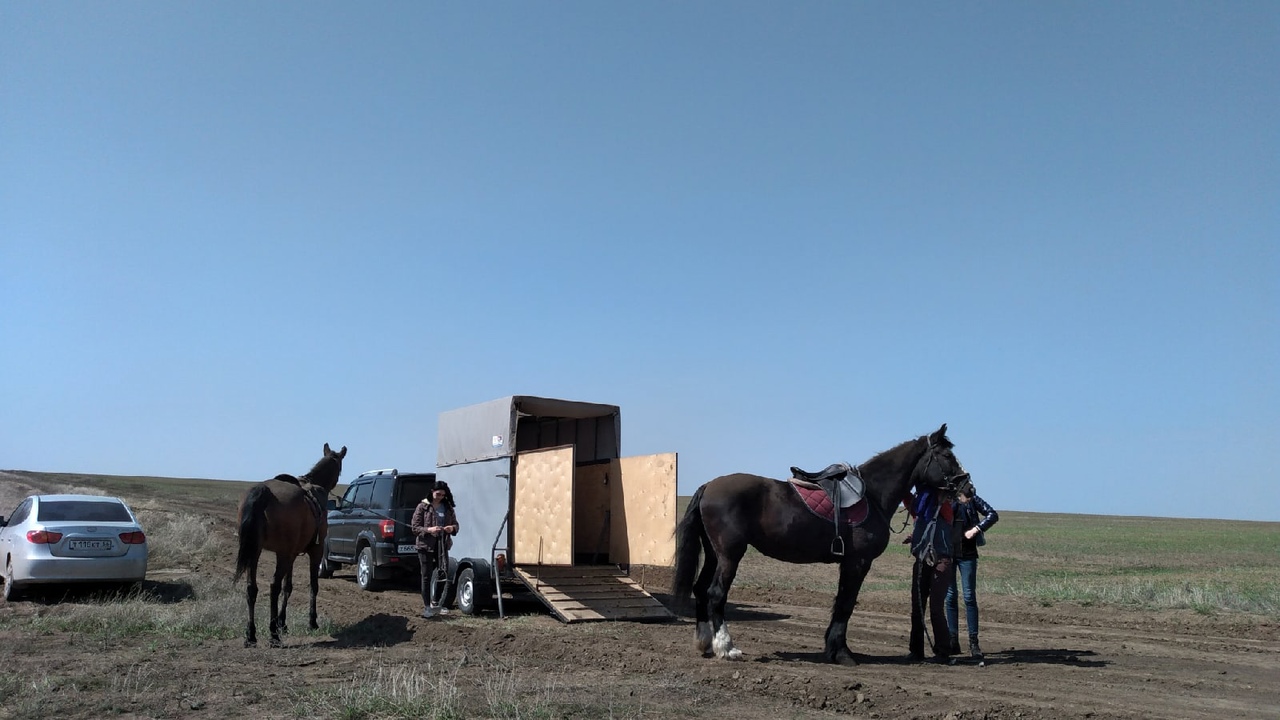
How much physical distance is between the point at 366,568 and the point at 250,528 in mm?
6342

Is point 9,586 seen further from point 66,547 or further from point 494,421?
point 494,421

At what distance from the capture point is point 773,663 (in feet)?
29.6

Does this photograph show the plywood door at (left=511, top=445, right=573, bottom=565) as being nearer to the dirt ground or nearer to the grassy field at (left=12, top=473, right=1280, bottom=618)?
the dirt ground

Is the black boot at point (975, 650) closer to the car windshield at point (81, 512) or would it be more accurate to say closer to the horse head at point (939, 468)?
the horse head at point (939, 468)

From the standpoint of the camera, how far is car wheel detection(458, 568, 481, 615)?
41.2 ft

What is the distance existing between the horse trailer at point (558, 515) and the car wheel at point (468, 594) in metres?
0.02

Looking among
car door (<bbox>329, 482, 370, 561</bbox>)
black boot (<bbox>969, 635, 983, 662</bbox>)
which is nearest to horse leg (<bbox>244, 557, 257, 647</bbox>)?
car door (<bbox>329, 482, 370, 561</bbox>)

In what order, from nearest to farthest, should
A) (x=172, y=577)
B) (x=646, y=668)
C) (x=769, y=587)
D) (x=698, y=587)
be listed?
(x=646, y=668) → (x=698, y=587) → (x=172, y=577) → (x=769, y=587)

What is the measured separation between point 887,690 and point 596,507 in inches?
271

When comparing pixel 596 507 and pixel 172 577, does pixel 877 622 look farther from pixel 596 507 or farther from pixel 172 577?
pixel 172 577

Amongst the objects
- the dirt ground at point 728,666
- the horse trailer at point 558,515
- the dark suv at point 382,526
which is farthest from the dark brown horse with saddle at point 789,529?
the dark suv at point 382,526

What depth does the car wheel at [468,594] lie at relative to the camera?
1255 cm

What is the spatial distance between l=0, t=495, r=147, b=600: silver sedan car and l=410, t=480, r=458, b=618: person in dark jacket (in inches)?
166

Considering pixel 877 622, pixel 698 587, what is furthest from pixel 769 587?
pixel 698 587
